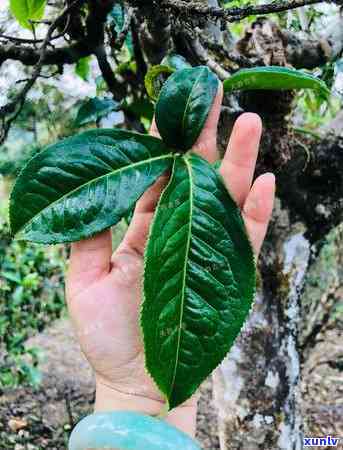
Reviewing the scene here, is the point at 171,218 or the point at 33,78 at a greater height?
the point at 33,78

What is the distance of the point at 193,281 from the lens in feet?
2.02

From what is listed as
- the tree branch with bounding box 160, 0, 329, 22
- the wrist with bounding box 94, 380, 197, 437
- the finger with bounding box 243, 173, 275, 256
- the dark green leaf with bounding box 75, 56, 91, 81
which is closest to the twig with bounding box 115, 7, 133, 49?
the dark green leaf with bounding box 75, 56, 91, 81

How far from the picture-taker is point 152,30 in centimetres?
106

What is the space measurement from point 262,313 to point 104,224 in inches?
30.3

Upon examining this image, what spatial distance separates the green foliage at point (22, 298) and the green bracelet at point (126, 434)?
62.0 inches

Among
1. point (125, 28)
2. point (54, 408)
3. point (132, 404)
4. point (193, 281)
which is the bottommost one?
point (54, 408)

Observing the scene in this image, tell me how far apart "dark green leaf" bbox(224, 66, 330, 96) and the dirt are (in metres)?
2.06

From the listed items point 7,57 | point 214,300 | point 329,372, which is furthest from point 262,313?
point 329,372

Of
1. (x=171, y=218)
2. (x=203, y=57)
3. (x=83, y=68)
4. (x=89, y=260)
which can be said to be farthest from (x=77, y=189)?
(x=83, y=68)

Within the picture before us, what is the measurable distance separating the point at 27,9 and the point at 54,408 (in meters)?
2.24

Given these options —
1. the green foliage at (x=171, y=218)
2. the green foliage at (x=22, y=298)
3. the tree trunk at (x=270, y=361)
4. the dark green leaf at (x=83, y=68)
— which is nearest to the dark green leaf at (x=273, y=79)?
the green foliage at (x=171, y=218)

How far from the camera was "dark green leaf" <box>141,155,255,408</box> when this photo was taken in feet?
1.96

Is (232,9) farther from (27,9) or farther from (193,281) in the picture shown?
(27,9)

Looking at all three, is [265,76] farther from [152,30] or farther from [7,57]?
[7,57]
